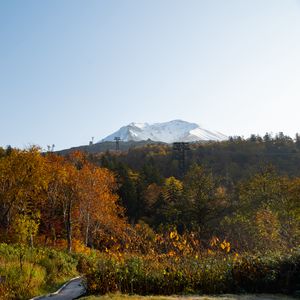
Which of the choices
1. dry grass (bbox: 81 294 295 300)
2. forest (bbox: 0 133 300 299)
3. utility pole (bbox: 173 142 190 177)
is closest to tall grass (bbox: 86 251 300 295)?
forest (bbox: 0 133 300 299)

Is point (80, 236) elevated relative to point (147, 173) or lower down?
lower down

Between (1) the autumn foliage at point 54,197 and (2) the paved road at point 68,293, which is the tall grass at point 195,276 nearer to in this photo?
(2) the paved road at point 68,293

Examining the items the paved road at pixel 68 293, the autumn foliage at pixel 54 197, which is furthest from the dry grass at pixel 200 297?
the autumn foliage at pixel 54 197

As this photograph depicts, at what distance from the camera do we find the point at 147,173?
193ft

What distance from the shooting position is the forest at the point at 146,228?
11.9 meters

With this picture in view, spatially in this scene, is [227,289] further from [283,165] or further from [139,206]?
[283,165]

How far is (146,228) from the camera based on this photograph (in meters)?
26.0

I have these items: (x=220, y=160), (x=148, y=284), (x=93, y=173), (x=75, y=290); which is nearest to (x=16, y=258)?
(x=75, y=290)

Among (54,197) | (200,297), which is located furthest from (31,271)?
(54,197)

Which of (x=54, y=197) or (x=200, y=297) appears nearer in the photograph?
(x=200, y=297)

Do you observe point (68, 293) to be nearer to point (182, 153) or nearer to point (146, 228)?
point (146, 228)

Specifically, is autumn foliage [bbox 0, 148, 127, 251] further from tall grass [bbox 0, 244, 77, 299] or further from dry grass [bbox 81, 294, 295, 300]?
dry grass [bbox 81, 294, 295, 300]

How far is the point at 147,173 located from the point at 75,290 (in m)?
45.9

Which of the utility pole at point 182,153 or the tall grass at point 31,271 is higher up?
the utility pole at point 182,153
